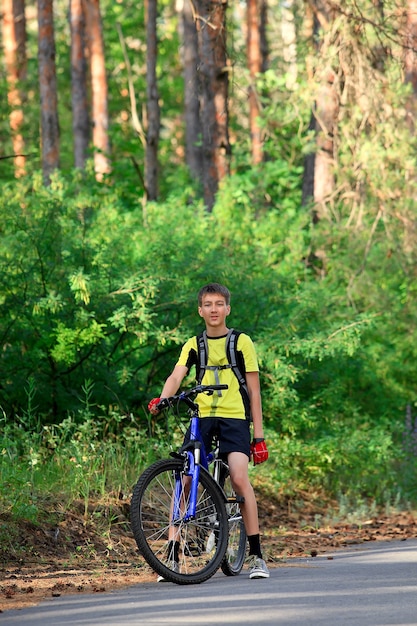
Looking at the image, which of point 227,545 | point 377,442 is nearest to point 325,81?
point 377,442

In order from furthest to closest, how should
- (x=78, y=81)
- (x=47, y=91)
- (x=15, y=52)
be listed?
1. (x=15, y=52)
2. (x=78, y=81)
3. (x=47, y=91)

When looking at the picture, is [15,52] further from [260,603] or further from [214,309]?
[260,603]

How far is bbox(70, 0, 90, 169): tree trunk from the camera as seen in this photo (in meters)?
32.4

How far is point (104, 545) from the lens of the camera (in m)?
10.0

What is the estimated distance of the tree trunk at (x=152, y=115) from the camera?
1089 inches

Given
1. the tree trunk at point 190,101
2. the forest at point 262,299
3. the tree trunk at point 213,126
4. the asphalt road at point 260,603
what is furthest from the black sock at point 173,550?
the tree trunk at point 190,101

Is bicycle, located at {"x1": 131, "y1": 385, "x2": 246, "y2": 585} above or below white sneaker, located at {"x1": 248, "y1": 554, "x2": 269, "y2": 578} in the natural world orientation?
above

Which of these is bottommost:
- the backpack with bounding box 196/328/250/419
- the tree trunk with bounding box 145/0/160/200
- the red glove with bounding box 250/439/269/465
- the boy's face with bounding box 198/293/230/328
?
the red glove with bounding box 250/439/269/465

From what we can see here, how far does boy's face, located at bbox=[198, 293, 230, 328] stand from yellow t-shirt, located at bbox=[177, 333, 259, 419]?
131mm

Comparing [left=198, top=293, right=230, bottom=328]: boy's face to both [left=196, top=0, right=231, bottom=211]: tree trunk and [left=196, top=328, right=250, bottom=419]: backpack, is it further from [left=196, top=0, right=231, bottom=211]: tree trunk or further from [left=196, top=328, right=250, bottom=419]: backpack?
[left=196, top=0, right=231, bottom=211]: tree trunk

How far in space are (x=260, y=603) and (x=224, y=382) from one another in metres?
1.81

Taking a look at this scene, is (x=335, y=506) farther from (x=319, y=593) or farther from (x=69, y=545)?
(x=319, y=593)

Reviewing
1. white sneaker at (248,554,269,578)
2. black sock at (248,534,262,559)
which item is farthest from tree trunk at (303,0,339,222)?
white sneaker at (248,554,269,578)

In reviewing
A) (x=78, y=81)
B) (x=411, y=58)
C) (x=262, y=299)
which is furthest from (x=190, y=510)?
(x=78, y=81)
